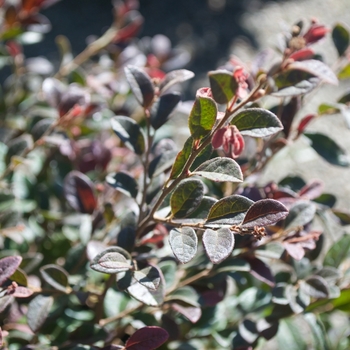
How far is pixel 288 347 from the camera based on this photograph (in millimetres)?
1154

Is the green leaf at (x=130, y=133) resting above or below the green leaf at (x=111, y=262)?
above

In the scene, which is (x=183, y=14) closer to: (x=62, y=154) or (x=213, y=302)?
(x=62, y=154)

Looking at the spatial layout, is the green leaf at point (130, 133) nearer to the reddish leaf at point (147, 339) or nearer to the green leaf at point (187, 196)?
the green leaf at point (187, 196)

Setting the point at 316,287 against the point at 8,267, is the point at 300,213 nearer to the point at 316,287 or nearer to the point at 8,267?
the point at 316,287

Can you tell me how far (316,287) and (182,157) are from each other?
408 mm

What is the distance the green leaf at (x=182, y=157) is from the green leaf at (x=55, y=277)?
0.31 metres

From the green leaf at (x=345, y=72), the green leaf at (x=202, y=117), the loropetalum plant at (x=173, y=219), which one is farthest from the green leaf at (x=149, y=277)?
the green leaf at (x=345, y=72)

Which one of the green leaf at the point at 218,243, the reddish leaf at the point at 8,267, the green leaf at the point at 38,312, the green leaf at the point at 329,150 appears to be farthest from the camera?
the green leaf at the point at 329,150

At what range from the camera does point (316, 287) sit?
1.00 m

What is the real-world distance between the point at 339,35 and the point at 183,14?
205 centimetres

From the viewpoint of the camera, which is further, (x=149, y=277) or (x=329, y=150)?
(x=329, y=150)

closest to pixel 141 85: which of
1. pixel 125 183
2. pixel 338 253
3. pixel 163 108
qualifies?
pixel 163 108

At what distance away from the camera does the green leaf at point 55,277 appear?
96 cm

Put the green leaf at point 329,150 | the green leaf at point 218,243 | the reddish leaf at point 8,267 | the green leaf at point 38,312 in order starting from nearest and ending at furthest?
the green leaf at point 218,243 → the reddish leaf at point 8,267 → the green leaf at point 38,312 → the green leaf at point 329,150
